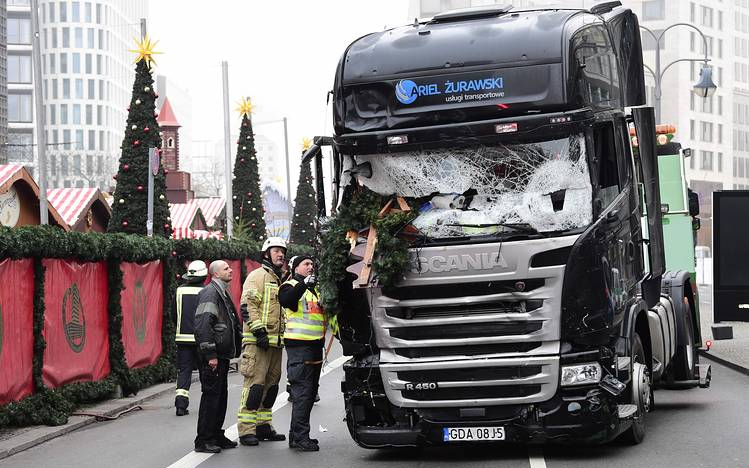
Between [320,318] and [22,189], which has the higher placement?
[22,189]

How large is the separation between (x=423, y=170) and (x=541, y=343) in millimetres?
1815

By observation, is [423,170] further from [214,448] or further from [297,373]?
[214,448]

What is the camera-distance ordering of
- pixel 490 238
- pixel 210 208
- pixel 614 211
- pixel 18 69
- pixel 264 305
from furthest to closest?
pixel 18 69 < pixel 210 208 < pixel 264 305 < pixel 614 211 < pixel 490 238

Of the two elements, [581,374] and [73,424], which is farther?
[73,424]

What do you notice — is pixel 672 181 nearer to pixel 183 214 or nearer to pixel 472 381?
pixel 472 381

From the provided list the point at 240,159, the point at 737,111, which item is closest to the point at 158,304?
the point at 240,159

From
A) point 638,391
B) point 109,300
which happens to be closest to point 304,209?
point 109,300

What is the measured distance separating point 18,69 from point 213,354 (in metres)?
143

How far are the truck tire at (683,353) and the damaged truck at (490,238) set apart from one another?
10.7 ft

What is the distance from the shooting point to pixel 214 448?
1202 cm

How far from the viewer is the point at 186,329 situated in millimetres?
16172

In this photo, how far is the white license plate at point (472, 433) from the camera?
35.3 feet

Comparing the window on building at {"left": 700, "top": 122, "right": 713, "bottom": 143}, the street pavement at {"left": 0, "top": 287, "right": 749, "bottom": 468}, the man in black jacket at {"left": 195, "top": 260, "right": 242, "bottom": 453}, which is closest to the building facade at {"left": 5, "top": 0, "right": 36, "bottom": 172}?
the window on building at {"left": 700, "top": 122, "right": 713, "bottom": 143}

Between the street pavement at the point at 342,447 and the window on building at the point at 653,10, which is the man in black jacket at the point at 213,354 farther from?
the window on building at the point at 653,10
